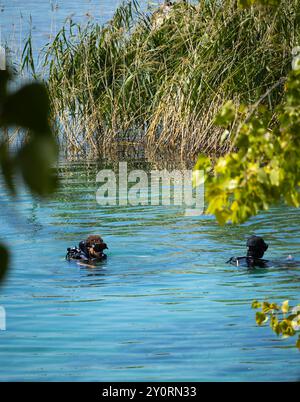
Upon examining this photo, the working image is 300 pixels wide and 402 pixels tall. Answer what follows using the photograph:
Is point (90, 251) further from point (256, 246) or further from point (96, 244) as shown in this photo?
point (256, 246)

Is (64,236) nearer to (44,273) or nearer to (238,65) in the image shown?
(44,273)

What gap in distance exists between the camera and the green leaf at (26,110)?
1008 millimetres

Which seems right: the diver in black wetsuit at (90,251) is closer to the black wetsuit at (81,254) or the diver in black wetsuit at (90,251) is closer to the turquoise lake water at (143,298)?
the black wetsuit at (81,254)

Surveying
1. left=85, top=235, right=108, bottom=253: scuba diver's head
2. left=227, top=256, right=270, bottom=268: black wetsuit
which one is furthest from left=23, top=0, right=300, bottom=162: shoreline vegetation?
left=85, top=235, right=108, bottom=253: scuba diver's head

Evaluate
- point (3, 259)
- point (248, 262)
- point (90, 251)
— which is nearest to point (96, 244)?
point (90, 251)

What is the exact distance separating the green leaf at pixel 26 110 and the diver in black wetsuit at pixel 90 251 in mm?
8508

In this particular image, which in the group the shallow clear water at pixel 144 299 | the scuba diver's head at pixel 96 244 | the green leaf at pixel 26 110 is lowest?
the shallow clear water at pixel 144 299

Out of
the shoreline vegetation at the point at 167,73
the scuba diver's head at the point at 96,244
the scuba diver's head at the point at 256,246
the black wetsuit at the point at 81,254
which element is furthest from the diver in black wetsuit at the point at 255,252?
the shoreline vegetation at the point at 167,73

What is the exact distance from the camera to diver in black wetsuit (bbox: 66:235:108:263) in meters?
9.59

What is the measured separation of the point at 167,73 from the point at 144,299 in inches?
392

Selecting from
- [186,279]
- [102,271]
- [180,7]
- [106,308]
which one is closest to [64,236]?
[102,271]

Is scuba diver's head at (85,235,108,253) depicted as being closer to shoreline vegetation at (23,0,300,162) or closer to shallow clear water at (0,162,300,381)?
shallow clear water at (0,162,300,381)

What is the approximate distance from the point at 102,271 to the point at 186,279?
103 cm

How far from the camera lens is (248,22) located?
653 inches
